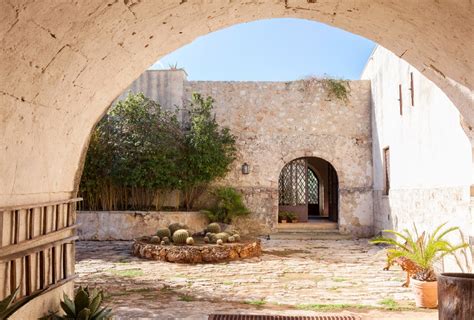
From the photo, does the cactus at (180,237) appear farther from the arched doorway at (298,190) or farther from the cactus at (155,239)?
the arched doorway at (298,190)

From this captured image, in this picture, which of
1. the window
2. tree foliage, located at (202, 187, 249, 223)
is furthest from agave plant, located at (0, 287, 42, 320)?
the window

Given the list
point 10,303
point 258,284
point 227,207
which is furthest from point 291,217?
point 10,303

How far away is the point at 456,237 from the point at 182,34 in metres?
4.94

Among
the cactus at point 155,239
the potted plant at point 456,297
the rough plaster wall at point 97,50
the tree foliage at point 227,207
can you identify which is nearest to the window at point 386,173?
the tree foliage at point 227,207

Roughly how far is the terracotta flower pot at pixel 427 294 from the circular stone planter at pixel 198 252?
14.2 feet

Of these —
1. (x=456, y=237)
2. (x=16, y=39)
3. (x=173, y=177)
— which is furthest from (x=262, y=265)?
(x=16, y=39)

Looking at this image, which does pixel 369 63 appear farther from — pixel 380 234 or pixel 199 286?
pixel 199 286

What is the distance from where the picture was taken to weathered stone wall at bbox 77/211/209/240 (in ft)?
39.3

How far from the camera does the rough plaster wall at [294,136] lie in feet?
42.5

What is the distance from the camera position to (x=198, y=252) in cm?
867

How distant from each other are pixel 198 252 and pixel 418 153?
480 centimetres

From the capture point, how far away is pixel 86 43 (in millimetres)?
2686

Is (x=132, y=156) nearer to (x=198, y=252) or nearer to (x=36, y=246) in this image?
(x=198, y=252)

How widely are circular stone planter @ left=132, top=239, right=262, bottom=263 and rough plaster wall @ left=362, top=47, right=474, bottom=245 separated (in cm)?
353
